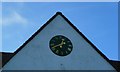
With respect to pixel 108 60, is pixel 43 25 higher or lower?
higher

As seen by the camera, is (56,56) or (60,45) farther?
(60,45)

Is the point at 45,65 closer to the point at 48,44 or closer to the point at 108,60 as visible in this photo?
the point at 48,44

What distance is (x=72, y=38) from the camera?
24844 millimetres

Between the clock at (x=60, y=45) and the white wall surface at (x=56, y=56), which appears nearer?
the white wall surface at (x=56, y=56)

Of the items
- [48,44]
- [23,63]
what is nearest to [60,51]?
[48,44]

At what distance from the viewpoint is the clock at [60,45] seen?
950 inches

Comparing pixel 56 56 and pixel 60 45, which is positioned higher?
pixel 60 45

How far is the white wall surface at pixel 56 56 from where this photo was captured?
23.4 metres

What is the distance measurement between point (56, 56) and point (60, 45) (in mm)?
771

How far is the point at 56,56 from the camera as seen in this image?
24016 millimetres

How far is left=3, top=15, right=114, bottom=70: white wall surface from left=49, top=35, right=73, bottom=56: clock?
19 cm

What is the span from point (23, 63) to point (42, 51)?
1330 millimetres

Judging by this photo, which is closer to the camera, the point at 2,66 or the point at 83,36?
the point at 2,66

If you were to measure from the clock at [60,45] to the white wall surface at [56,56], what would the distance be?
0.19m
